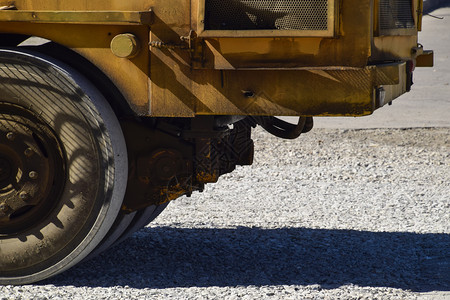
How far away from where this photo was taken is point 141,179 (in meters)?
4.41

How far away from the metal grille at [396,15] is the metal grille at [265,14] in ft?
1.34

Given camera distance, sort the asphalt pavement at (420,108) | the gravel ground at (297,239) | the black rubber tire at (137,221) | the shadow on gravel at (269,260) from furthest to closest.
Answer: the asphalt pavement at (420,108) → the black rubber tire at (137,221) → the shadow on gravel at (269,260) → the gravel ground at (297,239)

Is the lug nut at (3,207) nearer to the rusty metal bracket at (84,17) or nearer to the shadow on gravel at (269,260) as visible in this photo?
the shadow on gravel at (269,260)

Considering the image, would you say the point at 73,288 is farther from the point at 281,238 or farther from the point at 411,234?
the point at 411,234

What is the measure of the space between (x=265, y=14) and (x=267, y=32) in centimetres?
11

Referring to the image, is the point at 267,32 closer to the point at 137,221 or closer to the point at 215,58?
the point at 215,58

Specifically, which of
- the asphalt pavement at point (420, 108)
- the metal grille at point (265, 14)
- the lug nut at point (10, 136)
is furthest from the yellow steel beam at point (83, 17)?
the asphalt pavement at point (420, 108)

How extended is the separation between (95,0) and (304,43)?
1.10 metres

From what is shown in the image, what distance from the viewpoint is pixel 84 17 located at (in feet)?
13.3

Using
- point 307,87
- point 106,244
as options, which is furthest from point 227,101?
point 106,244

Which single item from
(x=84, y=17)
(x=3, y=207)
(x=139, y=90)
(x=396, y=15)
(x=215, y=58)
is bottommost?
(x=3, y=207)

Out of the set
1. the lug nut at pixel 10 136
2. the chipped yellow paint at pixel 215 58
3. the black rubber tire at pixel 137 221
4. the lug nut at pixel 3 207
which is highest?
the chipped yellow paint at pixel 215 58

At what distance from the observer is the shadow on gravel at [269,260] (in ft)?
Result: 14.7

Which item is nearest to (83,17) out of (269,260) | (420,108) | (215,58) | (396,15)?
(215,58)
